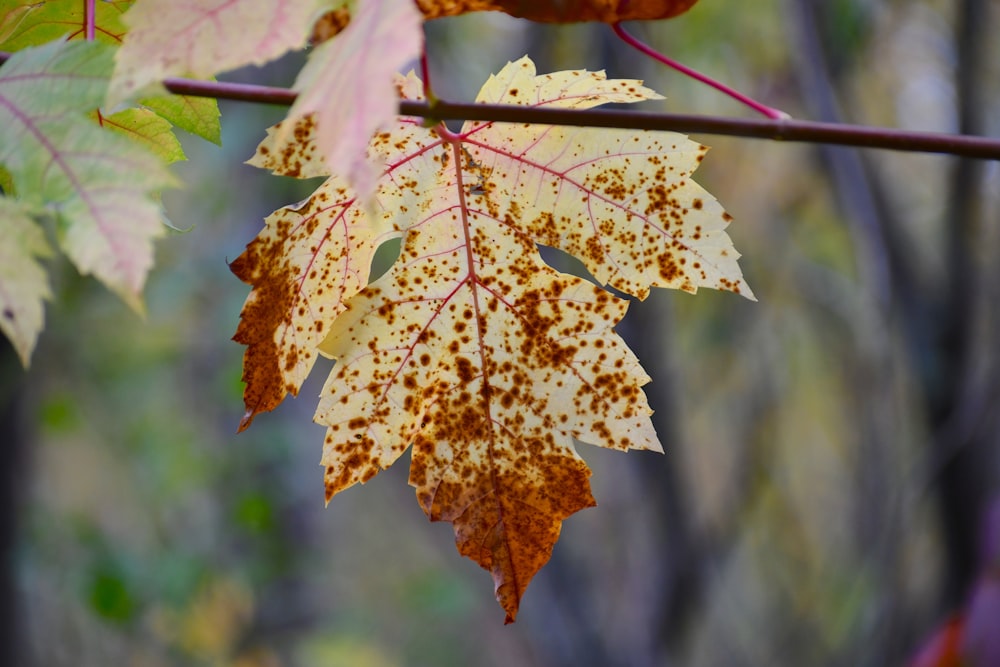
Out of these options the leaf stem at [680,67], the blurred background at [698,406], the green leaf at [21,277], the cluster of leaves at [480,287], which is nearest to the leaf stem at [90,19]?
the cluster of leaves at [480,287]

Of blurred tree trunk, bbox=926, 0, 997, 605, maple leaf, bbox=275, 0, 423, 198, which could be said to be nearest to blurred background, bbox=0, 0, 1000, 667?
blurred tree trunk, bbox=926, 0, 997, 605

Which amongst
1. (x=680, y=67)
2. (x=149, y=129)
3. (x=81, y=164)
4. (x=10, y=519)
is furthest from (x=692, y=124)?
(x=10, y=519)

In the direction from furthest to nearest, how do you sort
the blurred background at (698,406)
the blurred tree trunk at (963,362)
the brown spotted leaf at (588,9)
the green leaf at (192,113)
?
the blurred background at (698,406) → the blurred tree trunk at (963,362) → the green leaf at (192,113) → the brown spotted leaf at (588,9)

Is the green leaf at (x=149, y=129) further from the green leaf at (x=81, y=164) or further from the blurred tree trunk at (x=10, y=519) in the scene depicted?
the blurred tree trunk at (x=10, y=519)

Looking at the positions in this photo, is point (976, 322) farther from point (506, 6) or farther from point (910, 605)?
point (506, 6)

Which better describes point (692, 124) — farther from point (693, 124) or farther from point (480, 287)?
point (480, 287)

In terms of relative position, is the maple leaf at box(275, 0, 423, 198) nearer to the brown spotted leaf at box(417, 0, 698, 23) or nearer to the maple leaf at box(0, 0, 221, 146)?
the brown spotted leaf at box(417, 0, 698, 23)
